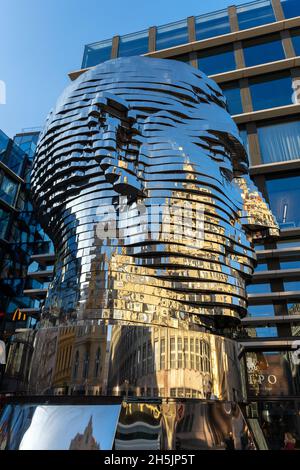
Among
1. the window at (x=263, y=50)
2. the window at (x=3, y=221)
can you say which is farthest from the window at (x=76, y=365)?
the window at (x=3, y=221)

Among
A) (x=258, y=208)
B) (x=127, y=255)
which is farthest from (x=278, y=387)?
(x=127, y=255)

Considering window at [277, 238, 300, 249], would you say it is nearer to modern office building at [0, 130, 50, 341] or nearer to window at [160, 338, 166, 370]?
window at [160, 338, 166, 370]

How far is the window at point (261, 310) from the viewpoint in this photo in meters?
15.6

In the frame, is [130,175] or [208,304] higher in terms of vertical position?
[130,175]

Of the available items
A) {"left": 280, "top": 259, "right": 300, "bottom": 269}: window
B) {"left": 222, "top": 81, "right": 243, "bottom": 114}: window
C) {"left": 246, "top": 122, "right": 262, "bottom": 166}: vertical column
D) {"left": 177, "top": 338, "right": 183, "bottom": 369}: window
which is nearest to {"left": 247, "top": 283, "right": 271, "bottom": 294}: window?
{"left": 280, "top": 259, "right": 300, "bottom": 269}: window

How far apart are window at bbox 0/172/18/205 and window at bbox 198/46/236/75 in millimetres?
16153

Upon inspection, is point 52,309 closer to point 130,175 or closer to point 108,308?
point 108,308

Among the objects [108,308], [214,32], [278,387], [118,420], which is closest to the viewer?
[118,420]

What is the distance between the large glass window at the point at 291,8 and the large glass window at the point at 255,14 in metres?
0.77

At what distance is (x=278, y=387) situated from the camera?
14758 mm

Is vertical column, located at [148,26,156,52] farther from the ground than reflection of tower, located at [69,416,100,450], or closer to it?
farther from the ground

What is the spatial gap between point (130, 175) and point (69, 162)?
0.97 metres

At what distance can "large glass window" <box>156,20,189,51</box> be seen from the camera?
2370 cm

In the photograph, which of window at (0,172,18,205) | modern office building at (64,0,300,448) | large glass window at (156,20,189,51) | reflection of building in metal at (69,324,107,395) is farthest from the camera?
window at (0,172,18,205)
